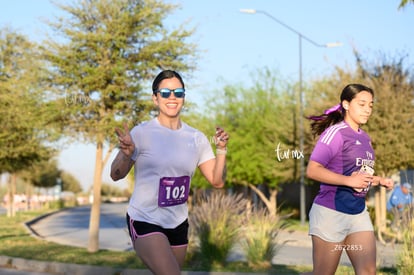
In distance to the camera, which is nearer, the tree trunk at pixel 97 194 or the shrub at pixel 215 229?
the shrub at pixel 215 229

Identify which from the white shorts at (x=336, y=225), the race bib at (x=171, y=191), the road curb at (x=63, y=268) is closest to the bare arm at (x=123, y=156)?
the race bib at (x=171, y=191)

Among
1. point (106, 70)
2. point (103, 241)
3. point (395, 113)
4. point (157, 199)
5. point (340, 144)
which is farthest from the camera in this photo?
point (395, 113)

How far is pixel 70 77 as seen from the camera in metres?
13.8

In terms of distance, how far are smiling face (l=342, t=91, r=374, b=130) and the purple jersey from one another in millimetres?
125

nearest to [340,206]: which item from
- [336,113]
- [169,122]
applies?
[336,113]

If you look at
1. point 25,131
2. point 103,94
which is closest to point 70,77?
point 103,94

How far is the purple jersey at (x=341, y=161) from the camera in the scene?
5.38m

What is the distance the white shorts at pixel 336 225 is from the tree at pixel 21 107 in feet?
29.6

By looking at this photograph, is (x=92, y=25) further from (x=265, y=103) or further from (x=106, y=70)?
(x=265, y=103)

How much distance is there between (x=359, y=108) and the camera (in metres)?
5.59

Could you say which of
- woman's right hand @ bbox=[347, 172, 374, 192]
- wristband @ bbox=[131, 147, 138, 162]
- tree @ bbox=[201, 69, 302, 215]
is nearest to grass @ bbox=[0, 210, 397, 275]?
woman's right hand @ bbox=[347, 172, 374, 192]

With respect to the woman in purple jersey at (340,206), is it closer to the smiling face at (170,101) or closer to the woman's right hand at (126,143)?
the smiling face at (170,101)

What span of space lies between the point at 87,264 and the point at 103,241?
28.8ft

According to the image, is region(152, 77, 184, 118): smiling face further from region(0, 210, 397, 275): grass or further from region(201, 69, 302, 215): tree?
region(201, 69, 302, 215): tree
